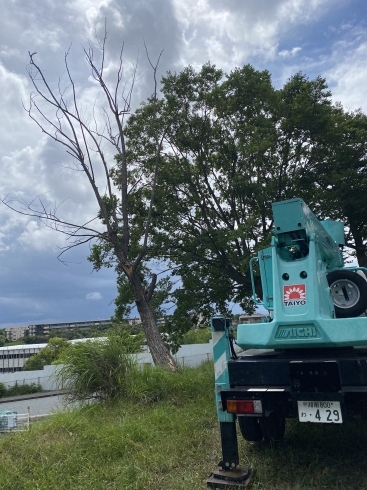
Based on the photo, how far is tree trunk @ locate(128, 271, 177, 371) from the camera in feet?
26.9

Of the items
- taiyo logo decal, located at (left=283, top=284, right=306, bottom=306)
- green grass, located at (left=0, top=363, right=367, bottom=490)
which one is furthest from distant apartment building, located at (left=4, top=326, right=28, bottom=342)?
taiyo logo decal, located at (left=283, top=284, right=306, bottom=306)

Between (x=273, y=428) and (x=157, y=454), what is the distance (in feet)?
4.06

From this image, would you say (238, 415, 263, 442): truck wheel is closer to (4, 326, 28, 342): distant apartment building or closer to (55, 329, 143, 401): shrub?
(55, 329, 143, 401): shrub

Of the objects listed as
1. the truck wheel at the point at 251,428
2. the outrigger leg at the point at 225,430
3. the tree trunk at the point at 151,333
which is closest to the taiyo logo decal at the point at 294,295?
the outrigger leg at the point at 225,430

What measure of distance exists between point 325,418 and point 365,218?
29.2ft

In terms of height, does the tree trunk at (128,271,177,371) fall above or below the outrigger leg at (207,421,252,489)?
above

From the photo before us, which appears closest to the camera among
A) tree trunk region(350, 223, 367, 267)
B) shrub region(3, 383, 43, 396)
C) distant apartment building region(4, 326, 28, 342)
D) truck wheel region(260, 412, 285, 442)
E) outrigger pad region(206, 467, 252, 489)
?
outrigger pad region(206, 467, 252, 489)

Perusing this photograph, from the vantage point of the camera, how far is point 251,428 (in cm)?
455

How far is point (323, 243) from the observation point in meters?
4.62

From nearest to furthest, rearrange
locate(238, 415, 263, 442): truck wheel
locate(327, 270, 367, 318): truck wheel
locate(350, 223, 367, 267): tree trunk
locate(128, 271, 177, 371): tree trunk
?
1. locate(327, 270, 367, 318): truck wheel
2. locate(238, 415, 263, 442): truck wheel
3. locate(128, 271, 177, 371): tree trunk
4. locate(350, 223, 367, 267): tree trunk

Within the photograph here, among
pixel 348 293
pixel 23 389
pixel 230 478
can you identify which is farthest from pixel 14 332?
pixel 348 293

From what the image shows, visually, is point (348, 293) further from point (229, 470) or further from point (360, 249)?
point (360, 249)

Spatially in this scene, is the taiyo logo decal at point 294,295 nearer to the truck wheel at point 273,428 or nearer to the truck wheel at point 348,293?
the truck wheel at point 348,293

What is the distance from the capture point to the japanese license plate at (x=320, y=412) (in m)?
3.51
